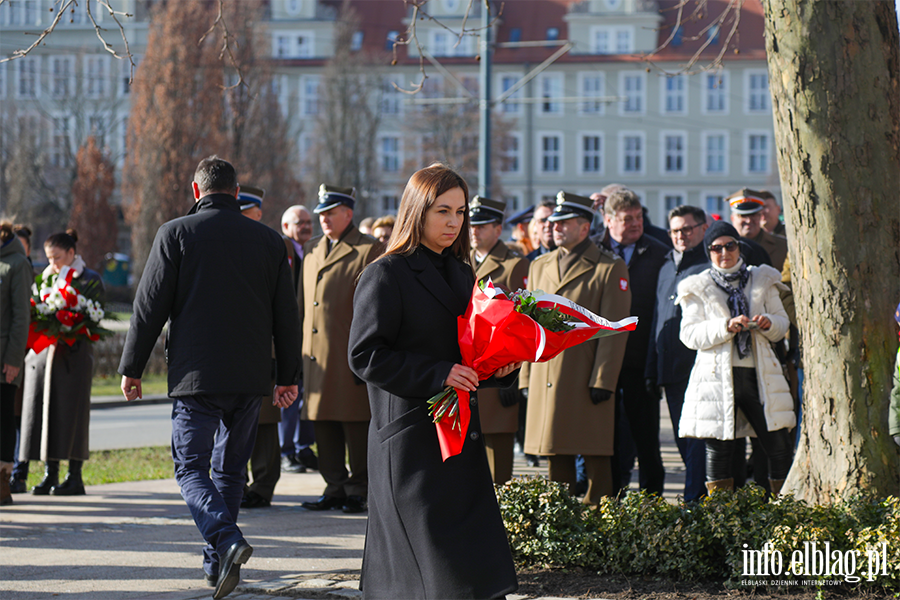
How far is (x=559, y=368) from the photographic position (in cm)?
703

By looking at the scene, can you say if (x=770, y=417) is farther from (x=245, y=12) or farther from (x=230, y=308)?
(x=245, y=12)

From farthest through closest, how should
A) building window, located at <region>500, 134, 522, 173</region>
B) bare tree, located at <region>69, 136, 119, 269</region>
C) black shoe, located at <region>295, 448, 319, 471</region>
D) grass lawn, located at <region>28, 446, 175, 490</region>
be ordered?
building window, located at <region>500, 134, 522, 173</region>, bare tree, located at <region>69, 136, 119, 269</region>, black shoe, located at <region>295, 448, 319, 471</region>, grass lawn, located at <region>28, 446, 175, 490</region>

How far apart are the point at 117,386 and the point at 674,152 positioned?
50.4 m

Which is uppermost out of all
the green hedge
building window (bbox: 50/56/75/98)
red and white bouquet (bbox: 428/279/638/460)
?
building window (bbox: 50/56/75/98)

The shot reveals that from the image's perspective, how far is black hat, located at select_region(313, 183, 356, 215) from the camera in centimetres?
777

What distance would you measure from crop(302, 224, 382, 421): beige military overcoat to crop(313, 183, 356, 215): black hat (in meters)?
0.23

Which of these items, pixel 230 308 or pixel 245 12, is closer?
pixel 230 308

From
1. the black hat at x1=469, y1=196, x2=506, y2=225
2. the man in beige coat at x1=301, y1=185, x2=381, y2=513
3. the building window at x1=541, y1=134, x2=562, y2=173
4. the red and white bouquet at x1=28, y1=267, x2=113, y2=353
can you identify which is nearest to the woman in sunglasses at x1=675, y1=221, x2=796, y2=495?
the black hat at x1=469, y1=196, x2=506, y2=225

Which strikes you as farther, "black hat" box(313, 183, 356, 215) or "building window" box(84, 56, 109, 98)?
Result: "building window" box(84, 56, 109, 98)

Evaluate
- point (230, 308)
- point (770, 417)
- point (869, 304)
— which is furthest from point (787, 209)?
point (230, 308)

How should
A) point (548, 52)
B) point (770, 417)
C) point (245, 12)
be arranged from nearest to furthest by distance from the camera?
point (770, 417) < point (245, 12) < point (548, 52)

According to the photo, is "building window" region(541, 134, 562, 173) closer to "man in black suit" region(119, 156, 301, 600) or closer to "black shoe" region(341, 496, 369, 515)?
"black shoe" region(341, 496, 369, 515)

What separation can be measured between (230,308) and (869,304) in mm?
3259

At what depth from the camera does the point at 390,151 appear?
66625mm
